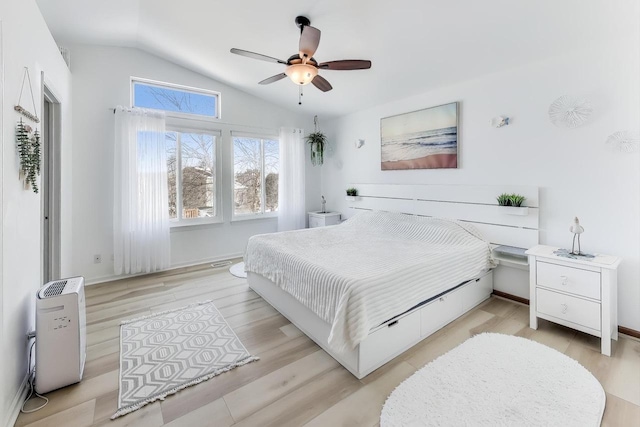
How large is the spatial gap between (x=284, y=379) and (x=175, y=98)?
429cm

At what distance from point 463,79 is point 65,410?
4.49 meters

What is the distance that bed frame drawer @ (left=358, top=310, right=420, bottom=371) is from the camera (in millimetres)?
1940

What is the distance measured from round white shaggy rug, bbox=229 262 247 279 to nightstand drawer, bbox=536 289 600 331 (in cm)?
331

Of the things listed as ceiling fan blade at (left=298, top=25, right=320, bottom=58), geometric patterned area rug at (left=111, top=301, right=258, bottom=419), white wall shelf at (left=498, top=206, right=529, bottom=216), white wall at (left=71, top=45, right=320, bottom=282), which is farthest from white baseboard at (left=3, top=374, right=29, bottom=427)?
white wall shelf at (left=498, top=206, right=529, bottom=216)

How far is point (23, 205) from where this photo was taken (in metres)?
1.87

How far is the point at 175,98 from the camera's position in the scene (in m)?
4.41

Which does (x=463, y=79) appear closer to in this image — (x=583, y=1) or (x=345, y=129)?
(x=583, y=1)

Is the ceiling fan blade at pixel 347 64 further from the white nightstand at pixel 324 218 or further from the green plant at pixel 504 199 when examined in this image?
the white nightstand at pixel 324 218

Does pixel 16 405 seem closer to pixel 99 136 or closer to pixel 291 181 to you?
pixel 99 136

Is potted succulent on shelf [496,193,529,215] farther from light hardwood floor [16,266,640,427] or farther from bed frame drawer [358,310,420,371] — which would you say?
bed frame drawer [358,310,420,371]

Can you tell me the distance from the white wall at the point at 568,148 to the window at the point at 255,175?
2.86 metres

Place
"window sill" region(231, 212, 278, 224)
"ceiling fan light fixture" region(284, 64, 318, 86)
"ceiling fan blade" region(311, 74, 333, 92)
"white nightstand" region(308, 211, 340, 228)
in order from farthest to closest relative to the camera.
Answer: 1. "white nightstand" region(308, 211, 340, 228)
2. "window sill" region(231, 212, 278, 224)
3. "ceiling fan blade" region(311, 74, 333, 92)
4. "ceiling fan light fixture" region(284, 64, 318, 86)

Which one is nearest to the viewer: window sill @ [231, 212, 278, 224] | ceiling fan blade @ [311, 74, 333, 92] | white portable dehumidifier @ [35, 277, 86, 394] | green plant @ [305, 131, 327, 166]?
white portable dehumidifier @ [35, 277, 86, 394]

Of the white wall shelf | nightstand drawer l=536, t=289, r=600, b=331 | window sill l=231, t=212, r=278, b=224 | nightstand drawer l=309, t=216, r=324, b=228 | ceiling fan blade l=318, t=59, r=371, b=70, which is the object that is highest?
ceiling fan blade l=318, t=59, r=371, b=70
